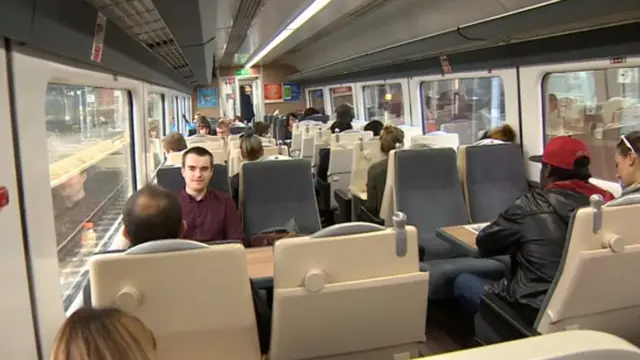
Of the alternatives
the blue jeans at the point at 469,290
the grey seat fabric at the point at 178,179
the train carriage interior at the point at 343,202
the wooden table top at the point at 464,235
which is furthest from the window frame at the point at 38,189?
the blue jeans at the point at 469,290

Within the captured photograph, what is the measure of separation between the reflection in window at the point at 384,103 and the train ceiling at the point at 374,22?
1.31 meters

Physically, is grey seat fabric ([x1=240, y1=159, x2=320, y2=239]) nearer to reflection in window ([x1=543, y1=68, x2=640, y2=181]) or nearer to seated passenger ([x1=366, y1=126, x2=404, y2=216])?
seated passenger ([x1=366, y1=126, x2=404, y2=216])

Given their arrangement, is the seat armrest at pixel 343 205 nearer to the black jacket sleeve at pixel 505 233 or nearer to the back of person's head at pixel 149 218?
the black jacket sleeve at pixel 505 233

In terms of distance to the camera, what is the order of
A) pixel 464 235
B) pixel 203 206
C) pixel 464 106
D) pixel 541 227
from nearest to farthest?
1. pixel 541 227
2. pixel 464 235
3. pixel 203 206
4. pixel 464 106

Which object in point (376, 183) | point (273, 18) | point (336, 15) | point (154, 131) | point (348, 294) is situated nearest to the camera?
point (348, 294)

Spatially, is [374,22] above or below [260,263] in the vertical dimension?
above

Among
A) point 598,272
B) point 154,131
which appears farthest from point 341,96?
point 598,272

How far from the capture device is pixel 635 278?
2.57 metres

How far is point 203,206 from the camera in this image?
377 centimetres

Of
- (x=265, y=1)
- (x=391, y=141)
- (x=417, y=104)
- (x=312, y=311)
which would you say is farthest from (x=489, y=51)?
(x=312, y=311)

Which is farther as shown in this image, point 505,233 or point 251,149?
point 251,149

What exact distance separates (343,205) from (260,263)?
3.48 metres

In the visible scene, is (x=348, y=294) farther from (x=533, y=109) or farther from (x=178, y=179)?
(x=533, y=109)

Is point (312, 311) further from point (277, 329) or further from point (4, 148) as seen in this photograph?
point (4, 148)
